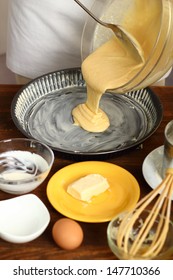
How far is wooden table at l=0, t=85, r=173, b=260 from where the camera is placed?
0.75 metres

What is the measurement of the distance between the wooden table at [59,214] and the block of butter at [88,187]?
4 centimetres

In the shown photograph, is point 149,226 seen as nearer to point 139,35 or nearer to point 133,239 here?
point 133,239

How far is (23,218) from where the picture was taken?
2.61ft

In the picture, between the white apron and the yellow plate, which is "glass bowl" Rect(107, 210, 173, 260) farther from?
the white apron

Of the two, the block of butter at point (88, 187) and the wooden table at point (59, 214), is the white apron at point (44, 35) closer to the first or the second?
the wooden table at point (59, 214)

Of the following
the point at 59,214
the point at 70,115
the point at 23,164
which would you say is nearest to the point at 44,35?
the point at 70,115

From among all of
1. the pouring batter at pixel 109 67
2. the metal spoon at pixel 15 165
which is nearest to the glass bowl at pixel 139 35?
the pouring batter at pixel 109 67

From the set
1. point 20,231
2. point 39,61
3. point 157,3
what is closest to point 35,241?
point 20,231

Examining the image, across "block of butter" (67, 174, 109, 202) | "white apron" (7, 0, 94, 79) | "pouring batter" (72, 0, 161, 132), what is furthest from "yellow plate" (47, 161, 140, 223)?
"white apron" (7, 0, 94, 79)

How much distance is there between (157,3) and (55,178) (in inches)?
14.1

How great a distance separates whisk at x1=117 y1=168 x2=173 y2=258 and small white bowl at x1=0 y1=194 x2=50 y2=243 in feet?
0.39

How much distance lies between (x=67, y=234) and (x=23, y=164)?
0.63 ft

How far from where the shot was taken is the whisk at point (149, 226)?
2.37 ft

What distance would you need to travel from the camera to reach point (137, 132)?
1010 mm
